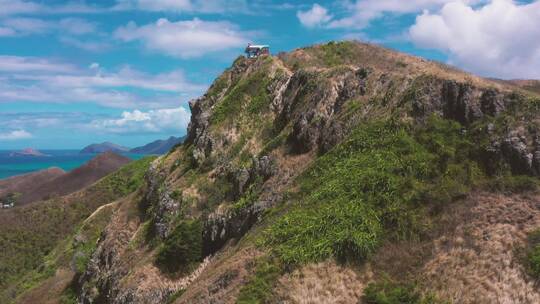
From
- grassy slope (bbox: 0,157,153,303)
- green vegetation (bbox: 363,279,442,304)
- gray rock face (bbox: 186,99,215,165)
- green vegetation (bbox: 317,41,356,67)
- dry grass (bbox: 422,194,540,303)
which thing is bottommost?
grassy slope (bbox: 0,157,153,303)

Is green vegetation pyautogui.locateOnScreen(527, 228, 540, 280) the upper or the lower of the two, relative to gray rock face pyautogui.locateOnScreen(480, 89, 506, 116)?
lower

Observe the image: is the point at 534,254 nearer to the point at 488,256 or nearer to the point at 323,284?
the point at 488,256

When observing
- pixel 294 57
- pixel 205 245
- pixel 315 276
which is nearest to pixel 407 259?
pixel 315 276

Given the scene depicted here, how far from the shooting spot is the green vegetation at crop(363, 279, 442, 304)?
22016 millimetres

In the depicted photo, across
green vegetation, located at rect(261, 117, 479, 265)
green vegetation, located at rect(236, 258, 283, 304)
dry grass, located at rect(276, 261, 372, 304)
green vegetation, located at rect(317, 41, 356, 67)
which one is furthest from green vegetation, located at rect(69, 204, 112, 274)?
dry grass, located at rect(276, 261, 372, 304)

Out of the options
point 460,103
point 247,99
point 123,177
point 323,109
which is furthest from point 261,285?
point 123,177

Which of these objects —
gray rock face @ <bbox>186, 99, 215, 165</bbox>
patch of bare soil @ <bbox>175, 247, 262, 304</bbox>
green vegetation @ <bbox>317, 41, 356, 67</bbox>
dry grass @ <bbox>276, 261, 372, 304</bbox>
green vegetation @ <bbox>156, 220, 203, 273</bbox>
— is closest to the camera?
dry grass @ <bbox>276, 261, 372, 304</bbox>

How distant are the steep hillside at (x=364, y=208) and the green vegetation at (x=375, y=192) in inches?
3.4

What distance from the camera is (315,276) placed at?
2419cm

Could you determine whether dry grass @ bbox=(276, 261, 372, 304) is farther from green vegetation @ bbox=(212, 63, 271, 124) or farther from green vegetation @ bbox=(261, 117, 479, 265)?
green vegetation @ bbox=(212, 63, 271, 124)

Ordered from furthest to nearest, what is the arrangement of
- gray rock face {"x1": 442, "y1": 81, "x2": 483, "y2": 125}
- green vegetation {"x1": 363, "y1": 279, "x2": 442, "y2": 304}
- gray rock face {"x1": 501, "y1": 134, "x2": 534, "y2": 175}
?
gray rock face {"x1": 442, "y1": 81, "x2": 483, "y2": 125} → gray rock face {"x1": 501, "y1": 134, "x2": 534, "y2": 175} → green vegetation {"x1": 363, "y1": 279, "x2": 442, "y2": 304}

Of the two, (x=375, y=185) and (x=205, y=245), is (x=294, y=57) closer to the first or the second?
(x=205, y=245)

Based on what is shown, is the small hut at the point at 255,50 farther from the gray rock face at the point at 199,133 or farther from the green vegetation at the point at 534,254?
the green vegetation at the point at 534,254

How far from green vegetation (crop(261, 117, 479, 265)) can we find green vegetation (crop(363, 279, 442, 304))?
2.20 meters
